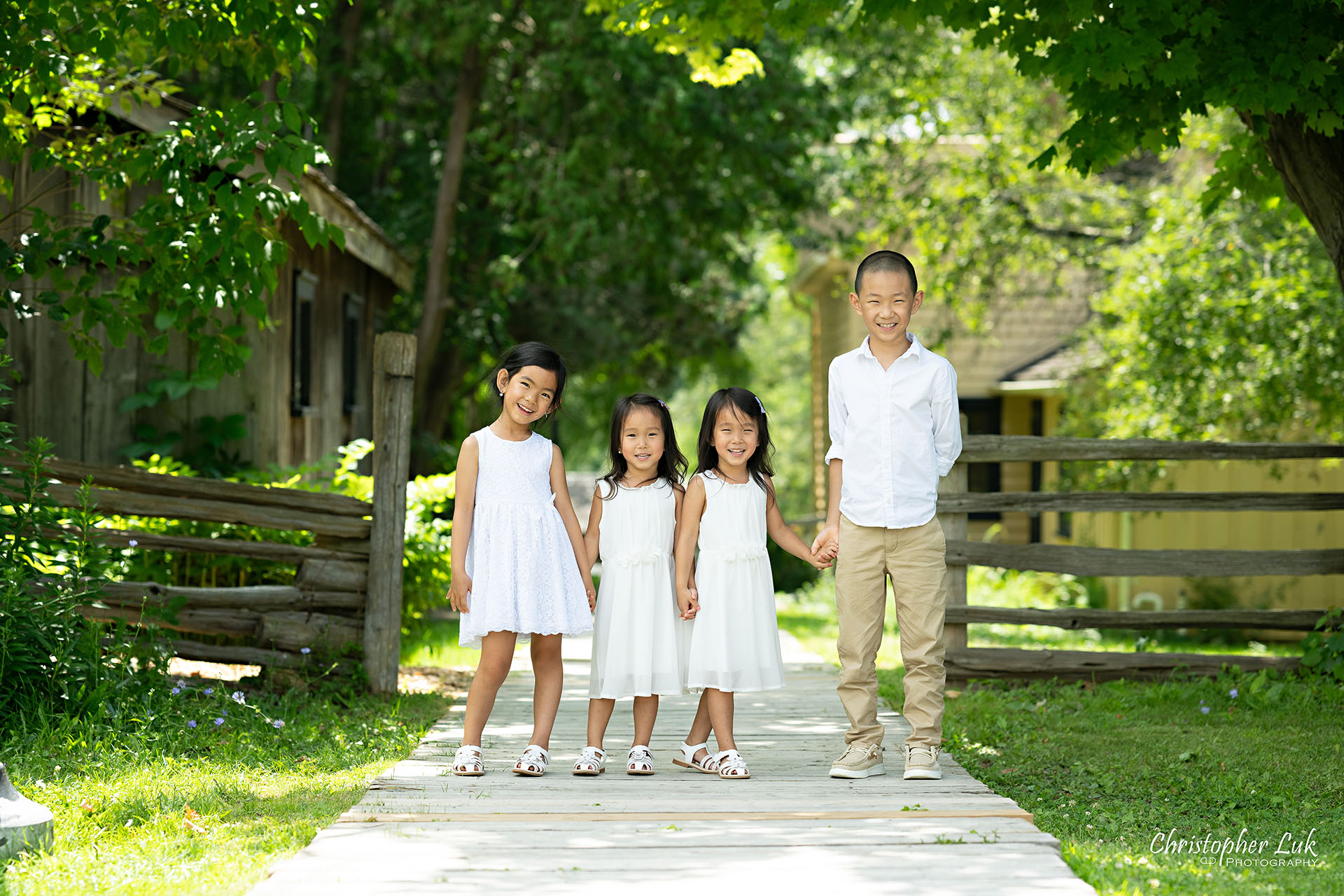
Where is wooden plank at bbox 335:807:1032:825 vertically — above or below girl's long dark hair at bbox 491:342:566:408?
below

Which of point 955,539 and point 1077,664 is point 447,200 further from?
point 1077,664

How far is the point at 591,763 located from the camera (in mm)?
4949

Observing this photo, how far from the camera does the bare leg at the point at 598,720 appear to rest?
503cm

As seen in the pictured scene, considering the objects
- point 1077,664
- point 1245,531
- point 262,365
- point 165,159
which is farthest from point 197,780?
point 1245,531

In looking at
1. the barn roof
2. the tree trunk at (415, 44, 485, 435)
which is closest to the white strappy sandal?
the barn roof

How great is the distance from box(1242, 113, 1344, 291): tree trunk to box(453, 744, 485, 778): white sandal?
457 centimetres

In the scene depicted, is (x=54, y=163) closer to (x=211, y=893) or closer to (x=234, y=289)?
(x=234, y=289)

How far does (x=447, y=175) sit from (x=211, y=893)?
11005mm

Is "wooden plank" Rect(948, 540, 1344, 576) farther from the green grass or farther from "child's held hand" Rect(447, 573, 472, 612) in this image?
"child's held hand" Rect(447, 573, 472, 612)

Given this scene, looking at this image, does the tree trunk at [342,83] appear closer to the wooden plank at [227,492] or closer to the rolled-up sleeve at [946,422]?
the wooden plank at [227,492]

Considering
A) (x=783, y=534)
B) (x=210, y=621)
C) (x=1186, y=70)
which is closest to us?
(x=783, y=534)

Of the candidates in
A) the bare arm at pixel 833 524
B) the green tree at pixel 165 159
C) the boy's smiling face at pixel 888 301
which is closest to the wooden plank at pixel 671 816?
the bare arm at pixel 833 524

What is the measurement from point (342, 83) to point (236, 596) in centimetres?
910

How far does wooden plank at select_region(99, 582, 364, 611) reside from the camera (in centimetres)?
654
